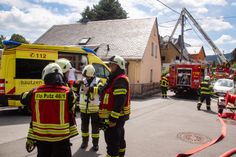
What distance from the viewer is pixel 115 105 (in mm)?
4035

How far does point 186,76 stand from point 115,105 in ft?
48.9

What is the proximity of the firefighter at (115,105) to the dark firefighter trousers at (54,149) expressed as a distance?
3.33ft

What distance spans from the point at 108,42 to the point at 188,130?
15.5 meters

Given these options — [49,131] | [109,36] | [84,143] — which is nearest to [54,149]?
[49,131]

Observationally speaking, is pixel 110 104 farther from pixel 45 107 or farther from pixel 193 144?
pixel 193 144

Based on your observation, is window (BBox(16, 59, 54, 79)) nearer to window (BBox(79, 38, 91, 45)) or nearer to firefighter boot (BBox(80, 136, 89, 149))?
firefighter boot (BBox(80, 136, 89, 149))

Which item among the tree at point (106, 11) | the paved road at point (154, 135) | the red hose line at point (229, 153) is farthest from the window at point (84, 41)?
the tree at point (106, 11)

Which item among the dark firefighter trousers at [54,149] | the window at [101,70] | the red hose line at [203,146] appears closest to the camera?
the dark firefighter trousers at [54,149]

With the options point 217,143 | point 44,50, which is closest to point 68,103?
point 217,143

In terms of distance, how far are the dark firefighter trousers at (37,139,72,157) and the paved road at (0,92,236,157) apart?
2.11 meters

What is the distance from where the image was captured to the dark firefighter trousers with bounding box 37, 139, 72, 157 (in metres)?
3.18

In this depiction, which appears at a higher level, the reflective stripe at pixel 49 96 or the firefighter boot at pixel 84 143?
the reflective stripe at pixel 49 96

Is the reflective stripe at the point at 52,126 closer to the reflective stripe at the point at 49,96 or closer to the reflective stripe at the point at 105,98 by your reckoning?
the reflective stripe at the point at 49,96

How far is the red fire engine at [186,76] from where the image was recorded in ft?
57.7
